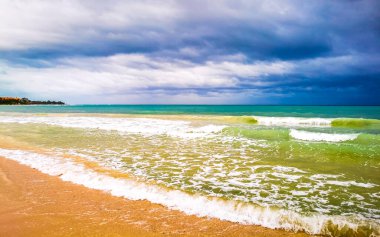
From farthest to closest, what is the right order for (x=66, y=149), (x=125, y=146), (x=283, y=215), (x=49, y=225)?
(x=125, y=146), (x=66, y=149), (x=283, y=215), (x=49, y=225)

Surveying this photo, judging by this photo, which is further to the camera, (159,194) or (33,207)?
(159,194)

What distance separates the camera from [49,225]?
460 cm

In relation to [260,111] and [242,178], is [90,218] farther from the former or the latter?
[260,111]

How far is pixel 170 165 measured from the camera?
878 cm

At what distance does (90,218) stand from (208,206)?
2.19 metres

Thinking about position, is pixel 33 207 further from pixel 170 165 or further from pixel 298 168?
pixel 298 168

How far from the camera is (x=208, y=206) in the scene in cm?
538

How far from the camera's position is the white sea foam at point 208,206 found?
4.61m

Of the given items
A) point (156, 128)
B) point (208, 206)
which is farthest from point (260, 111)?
point (208, 206)

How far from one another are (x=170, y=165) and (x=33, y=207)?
166 inches

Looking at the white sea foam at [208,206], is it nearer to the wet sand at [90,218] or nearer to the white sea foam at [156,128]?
the wet sand at [90,218]

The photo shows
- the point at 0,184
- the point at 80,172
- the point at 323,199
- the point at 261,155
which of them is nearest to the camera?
the point at 323,199

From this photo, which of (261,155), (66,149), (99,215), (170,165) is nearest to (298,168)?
(261,155)

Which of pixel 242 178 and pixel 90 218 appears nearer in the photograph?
pixel 90 218
